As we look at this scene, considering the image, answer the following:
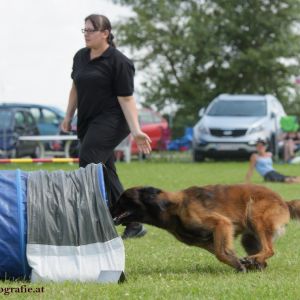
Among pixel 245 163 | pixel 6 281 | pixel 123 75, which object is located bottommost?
pixel 245 163

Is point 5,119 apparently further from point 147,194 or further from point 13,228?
point 13,228

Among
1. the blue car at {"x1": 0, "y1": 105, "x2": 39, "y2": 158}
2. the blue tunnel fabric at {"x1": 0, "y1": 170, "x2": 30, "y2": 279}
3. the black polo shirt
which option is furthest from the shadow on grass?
the blue car at {"x1": 0, "y1": 105, "x2": 39, "y2": 158}

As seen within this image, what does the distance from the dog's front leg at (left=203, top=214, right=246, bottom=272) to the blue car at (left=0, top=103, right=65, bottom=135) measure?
18.5 meters

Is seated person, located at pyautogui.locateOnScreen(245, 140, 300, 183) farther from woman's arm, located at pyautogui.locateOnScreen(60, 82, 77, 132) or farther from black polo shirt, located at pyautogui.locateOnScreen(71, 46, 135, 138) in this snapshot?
black polo shirt, located at pyautogui.locateOnScreen(71, 46, 135, 138)

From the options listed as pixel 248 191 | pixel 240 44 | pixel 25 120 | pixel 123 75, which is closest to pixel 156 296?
pixel 248 191

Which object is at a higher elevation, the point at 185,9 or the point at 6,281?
the point at 185,9

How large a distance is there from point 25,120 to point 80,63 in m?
16.1

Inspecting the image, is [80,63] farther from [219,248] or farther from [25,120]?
[25,120]

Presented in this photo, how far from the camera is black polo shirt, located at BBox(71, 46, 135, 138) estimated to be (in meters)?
6.82

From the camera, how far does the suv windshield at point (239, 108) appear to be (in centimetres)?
2202

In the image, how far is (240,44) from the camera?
102ft

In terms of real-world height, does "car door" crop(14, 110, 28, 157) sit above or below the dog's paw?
below

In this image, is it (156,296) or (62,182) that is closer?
(156,296)

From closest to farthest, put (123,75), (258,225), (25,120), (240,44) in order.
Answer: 1. (258,225)
2. (123,75)
3. (25,120)
4. (240,44)
